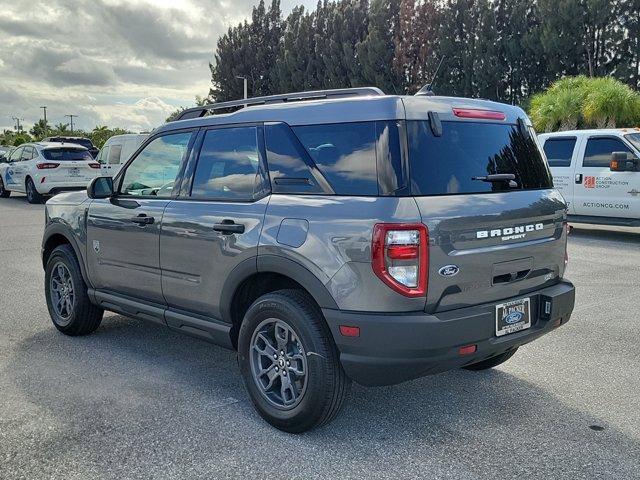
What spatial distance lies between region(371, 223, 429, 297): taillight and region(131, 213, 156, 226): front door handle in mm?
1939

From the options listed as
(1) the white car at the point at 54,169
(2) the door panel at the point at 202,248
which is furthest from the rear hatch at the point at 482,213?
(1) the white car at the point at 54,169

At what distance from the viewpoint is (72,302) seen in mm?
5492

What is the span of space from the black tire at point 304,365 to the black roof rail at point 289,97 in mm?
1226

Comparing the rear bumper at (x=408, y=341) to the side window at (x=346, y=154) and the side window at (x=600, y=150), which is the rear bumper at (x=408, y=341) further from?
the side window at (x=600, y=150)

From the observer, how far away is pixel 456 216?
3.31m

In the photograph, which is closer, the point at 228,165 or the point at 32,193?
the point at 228,165

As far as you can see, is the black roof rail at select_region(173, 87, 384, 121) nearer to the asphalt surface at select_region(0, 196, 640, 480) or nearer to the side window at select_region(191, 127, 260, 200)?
the side window at select_region(191, 127, 260, 200)

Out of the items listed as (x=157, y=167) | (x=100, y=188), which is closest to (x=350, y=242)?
(x=157, y=167)

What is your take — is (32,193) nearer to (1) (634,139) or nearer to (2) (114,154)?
(2) (114,154)

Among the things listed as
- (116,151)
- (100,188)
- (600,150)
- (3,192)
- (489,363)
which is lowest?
(489,363)

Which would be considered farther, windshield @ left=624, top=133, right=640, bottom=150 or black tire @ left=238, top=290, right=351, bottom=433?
windshield @ left=624, top=133, right=640, bottom=150

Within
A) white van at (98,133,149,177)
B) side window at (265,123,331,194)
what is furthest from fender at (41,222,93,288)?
white van at (98,133,149,177)

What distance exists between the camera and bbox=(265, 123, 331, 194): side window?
3.58 m

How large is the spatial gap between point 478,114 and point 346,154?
86 cm
